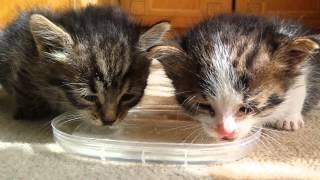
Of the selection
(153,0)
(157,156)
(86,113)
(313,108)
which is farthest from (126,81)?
(153,0)

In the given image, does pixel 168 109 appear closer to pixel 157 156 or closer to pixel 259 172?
pixel 157 156

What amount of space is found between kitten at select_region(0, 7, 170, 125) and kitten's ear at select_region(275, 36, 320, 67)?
38cm

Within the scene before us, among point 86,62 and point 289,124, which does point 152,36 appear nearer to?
point 86,62

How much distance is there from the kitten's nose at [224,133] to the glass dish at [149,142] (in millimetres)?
26

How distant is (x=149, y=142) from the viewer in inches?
57.7

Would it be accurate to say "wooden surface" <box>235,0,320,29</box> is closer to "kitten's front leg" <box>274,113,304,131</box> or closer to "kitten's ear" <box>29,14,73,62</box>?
"kitten's front leg" <box>274,113,304,131</box>

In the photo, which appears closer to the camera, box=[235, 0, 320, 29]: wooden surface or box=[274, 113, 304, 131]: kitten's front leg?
box=[274, 113, 304, 131]: kitten's front leg

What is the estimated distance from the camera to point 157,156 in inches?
56.1

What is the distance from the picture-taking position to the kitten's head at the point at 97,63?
1.49 meters

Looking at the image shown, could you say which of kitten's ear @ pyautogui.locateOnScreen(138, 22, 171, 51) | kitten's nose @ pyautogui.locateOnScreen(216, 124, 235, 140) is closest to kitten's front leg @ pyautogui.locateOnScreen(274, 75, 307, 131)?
kitten's nose @ pyautogui.locateOnScreen(216, 124, 235, 140)

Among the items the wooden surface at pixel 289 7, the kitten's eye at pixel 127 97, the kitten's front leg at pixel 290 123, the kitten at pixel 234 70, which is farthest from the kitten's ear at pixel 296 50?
the wooden surface at pixel 289 7

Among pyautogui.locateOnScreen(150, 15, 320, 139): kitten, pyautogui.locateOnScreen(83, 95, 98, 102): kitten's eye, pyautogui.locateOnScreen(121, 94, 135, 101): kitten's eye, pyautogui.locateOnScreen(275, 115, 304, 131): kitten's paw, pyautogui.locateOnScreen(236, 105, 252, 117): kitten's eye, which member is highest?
pyautogui.locateOnScreen(150, 15, 320, 139): kitten

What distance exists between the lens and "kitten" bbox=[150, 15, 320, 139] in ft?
4.58

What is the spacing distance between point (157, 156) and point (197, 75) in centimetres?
26
